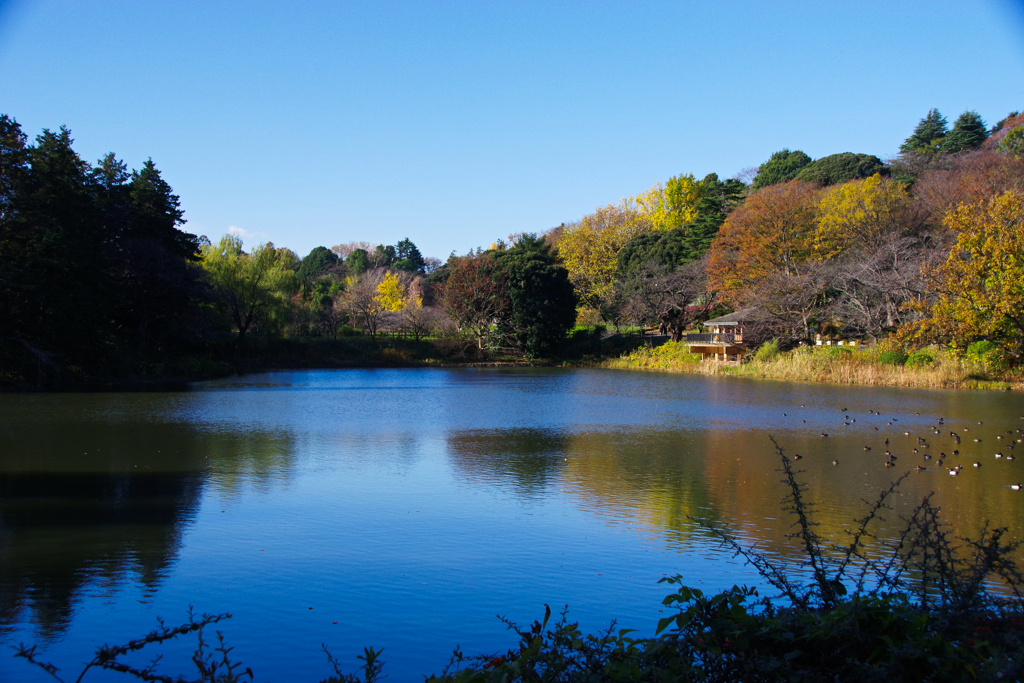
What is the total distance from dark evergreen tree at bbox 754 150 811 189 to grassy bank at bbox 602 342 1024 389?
3285cm

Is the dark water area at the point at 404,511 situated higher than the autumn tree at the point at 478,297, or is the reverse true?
the autumn tree at the point at 478,297

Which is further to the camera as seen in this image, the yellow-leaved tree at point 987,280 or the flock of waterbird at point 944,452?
the yellow-leaved tree at point 987,280

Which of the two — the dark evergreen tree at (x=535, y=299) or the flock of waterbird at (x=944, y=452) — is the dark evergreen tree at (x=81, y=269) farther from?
the flock of waterbird at (x=944, y=452)

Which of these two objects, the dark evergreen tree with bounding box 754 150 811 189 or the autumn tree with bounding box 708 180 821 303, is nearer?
the autumn tree with bounding box 708 180 821 303

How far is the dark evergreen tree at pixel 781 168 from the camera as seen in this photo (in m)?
58.8

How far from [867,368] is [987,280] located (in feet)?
15.6

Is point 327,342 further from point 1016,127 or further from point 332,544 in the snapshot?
point 1016,127

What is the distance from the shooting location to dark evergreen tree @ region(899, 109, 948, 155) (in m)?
53.5

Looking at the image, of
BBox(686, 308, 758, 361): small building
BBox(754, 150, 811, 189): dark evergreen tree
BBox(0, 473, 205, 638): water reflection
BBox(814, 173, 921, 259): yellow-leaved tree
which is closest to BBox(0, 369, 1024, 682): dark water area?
BBox(0, 473, 205, 638): water reflection

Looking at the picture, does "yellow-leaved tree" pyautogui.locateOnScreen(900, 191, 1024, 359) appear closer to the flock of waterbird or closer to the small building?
the flock of waterbird

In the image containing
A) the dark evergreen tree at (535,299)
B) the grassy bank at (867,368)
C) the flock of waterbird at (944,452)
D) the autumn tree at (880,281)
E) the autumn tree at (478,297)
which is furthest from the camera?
the autumn tree at (478,297)

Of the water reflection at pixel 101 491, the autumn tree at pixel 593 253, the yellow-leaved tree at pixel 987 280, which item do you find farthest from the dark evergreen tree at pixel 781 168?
the water reflection at pixel 101 491

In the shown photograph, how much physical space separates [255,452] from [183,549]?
5287 mm

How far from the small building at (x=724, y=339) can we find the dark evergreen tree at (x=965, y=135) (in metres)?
27.7
